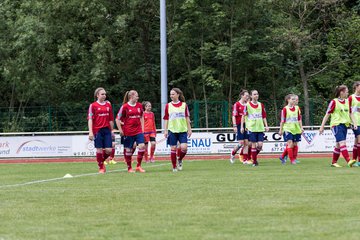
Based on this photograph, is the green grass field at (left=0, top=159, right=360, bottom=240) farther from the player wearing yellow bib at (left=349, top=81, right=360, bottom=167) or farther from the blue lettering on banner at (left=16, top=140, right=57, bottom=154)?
the blue lettering on banner at (left=16, top=140, right=57, bottom=154)

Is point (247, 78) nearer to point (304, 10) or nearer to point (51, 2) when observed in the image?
point (304, 10)

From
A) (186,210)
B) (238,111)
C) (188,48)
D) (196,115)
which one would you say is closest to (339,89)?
(238,111)


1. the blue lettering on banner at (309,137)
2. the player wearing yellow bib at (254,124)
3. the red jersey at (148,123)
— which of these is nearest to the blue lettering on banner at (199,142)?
the blue lettering on banner at (309,137)

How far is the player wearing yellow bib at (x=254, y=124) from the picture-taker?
70.7ft

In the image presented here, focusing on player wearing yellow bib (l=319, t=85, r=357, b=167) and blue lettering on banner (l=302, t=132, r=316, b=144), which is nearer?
player wearing yellow bib (l=319, t=85, r=357, b=167)

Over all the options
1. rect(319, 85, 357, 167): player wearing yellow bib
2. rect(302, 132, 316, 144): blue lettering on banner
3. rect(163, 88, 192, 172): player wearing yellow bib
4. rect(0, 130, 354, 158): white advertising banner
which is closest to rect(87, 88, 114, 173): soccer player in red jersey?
rect(163, 88, 192, 172): player wearing yellow bib

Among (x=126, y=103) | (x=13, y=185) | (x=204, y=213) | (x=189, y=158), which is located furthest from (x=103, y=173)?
(x=189, y=158)

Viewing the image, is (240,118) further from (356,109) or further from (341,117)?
(356,109)

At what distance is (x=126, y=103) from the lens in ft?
60.3

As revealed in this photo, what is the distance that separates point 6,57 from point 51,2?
3.61 metres

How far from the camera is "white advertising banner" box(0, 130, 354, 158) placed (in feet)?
102

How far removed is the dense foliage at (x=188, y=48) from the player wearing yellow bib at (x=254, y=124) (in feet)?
49.5

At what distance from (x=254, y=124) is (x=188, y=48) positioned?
18.7 metres

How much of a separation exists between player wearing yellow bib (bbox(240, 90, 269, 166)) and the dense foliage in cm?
1510
